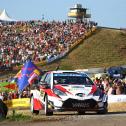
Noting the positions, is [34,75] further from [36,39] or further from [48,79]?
[36,39]

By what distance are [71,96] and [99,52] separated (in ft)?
141

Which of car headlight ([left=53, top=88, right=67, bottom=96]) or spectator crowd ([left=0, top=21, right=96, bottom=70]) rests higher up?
spectator crowd ([left=0, top=21, right=96, bottom=70])

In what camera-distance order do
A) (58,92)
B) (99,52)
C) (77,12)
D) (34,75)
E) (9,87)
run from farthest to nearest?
(77,12) < (99,52) < (9,87) < (34,75) < (58,92)

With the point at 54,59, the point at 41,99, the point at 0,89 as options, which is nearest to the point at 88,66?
the point at 54,59

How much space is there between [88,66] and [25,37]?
9502 millimetres

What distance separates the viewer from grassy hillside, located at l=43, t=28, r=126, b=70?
55.7 metres

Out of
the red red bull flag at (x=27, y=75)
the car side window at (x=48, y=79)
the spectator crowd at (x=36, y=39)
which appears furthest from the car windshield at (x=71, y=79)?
the spectator crowd at (x=36, y=39)

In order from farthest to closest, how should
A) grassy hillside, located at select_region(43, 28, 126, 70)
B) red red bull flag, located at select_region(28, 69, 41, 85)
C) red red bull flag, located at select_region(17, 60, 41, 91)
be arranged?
1. grassy hillside, located at select_region(43, 28, 126, 70)
2. red red bull flag, located at select_region(28, 69, 41, 85)
3. red red bull flag, located at select_region(17, 60, 41, 91)

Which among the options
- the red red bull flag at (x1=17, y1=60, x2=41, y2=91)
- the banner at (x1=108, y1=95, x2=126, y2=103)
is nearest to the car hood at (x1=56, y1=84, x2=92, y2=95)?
the banner at (x1=108, y1=95, x2=126, y2=103)

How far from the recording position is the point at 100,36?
64688 mm

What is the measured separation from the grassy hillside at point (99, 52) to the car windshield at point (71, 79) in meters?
34.8

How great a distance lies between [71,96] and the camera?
1672cm

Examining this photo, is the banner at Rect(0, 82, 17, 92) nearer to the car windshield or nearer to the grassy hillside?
the car windshield

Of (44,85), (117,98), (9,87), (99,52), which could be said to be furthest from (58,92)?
(99,52)
